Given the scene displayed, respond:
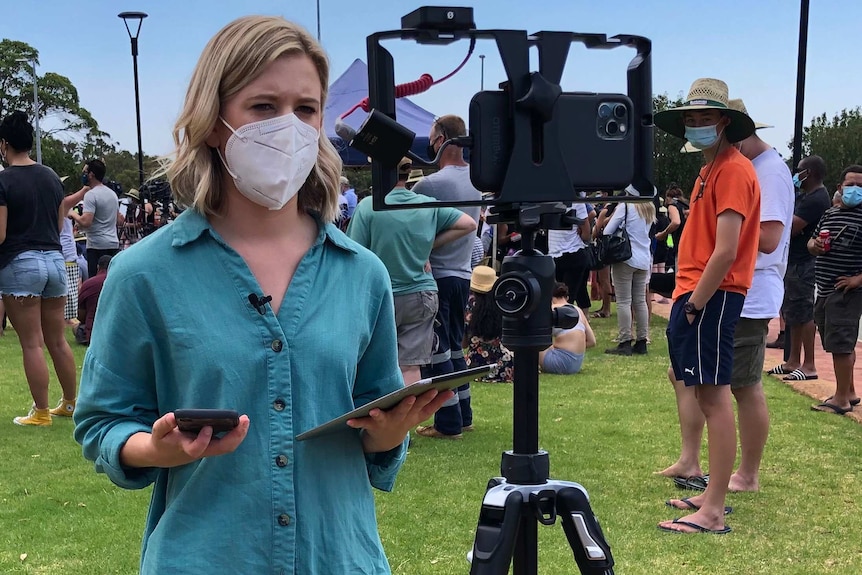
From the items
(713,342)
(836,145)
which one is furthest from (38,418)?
(836,145)

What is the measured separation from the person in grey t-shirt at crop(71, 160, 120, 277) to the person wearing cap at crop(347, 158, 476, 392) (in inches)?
223

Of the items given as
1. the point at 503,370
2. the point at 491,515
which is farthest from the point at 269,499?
the point at 503,370

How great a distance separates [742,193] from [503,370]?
13.2 feet

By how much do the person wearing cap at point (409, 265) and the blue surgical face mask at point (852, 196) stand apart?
11.0ft

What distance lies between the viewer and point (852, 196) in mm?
6867

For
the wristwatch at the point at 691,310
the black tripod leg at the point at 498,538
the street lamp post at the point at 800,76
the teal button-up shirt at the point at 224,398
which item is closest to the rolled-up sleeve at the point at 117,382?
the teal button-up shirt at the point at 224,398

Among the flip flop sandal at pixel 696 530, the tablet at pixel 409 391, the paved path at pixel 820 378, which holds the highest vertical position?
the tablet at pixel 409 391

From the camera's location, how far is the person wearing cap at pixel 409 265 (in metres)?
5.28

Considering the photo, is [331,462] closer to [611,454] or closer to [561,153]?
[561,153]

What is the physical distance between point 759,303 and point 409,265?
196 cm

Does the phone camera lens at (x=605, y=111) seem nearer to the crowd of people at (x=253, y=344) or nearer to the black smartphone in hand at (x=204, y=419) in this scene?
the crowd of people at (x=253, y=344)

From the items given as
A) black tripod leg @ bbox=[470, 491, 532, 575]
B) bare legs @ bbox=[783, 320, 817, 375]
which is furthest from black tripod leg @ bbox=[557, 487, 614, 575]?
bare legs @ bbox=[783, 320, 817, 375]

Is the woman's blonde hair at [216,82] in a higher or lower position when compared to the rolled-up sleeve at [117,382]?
higher

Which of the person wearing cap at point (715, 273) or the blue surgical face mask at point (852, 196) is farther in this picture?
the blue surgical face mask at point (852, 196)
